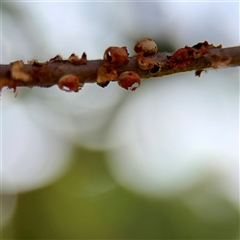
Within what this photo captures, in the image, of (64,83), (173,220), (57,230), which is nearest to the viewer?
(64,83)

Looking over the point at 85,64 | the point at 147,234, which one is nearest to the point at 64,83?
the point at 85,64

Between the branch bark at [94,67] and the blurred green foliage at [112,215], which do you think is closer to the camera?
the branch bark at [94,67]

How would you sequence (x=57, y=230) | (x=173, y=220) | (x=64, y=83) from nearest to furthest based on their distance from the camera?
(x=64, y=83)
(x=57, y=230)
(x=173, y=220)

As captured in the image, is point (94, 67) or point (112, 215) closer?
point (94, 67)

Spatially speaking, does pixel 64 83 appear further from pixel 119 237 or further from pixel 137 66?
pixel 119 237

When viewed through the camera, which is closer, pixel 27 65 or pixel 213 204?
pixel 27 65

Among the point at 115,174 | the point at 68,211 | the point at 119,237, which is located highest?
the point at 115,174

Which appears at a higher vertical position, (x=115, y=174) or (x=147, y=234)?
(x=115, y=174)

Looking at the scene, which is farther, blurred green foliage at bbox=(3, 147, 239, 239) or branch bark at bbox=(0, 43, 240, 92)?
blurred green foliage at bbox=(3, 147, 239, 239)
